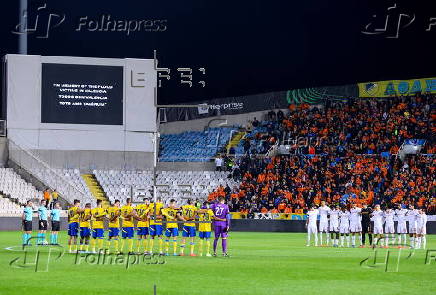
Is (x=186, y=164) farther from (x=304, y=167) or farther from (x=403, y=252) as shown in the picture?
(x=403, y=252)

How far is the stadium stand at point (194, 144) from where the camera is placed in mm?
73200

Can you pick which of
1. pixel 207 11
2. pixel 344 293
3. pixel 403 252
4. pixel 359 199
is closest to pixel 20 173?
pixel 207 11

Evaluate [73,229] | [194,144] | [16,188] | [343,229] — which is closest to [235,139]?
[194,144]

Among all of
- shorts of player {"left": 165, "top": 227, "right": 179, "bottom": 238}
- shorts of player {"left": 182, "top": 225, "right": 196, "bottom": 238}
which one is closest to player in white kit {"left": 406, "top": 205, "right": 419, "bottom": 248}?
shorts of player {"left": 182, "top": 225, "right": 196, "bottom": 238}

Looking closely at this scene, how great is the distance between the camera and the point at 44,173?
66312 millimetres

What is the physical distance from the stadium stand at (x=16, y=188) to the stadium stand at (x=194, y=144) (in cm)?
1198

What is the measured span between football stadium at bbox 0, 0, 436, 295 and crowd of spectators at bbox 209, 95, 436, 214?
14cm

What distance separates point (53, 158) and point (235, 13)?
1824cm

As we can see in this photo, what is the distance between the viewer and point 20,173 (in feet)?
220

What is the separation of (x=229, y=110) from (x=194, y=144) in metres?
4.37

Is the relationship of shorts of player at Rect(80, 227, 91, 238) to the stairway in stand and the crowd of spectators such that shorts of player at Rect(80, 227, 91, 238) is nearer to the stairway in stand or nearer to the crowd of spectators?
the crowd of spectators

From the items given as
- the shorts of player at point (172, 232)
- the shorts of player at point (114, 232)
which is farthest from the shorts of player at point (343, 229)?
the shorts of player at point (114, 232)

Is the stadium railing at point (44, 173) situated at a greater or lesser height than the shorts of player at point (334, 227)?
greater

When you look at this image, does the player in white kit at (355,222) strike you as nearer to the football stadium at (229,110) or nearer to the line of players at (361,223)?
the line of players at (361,223)
